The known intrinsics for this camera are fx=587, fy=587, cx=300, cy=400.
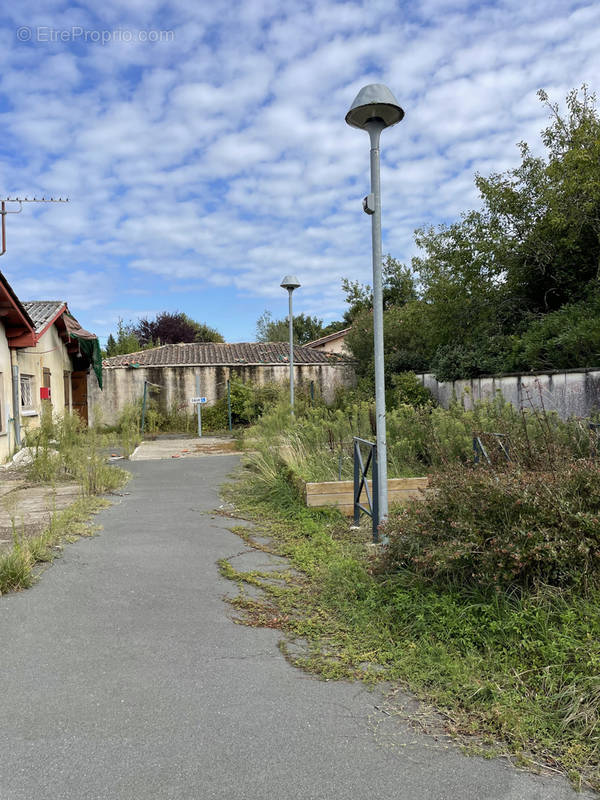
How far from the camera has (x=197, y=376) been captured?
2284 cm

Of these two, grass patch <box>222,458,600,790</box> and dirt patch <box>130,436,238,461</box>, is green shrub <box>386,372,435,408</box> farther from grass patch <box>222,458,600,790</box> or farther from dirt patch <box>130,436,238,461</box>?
grass patch <box>222,458,600,790</box>

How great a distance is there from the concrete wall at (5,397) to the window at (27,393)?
154cm

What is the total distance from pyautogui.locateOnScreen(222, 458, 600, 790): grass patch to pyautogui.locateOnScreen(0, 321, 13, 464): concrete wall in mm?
9553

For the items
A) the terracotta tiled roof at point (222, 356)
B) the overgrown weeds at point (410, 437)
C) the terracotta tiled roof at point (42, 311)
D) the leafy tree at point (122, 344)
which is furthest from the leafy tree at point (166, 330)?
the overgrown weeds at point (410, 437)

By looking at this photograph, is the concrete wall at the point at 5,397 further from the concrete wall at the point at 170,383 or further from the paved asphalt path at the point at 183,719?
the concrete wall at the point at 170,383

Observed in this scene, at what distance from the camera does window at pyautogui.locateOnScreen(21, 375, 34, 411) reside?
14.2 m

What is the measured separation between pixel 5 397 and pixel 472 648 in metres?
11.7

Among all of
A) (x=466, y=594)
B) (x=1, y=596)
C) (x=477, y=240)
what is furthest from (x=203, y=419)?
(x=466, y=594)

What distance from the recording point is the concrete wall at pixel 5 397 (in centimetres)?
1216

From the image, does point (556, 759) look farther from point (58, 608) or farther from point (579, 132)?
point (579, 132)

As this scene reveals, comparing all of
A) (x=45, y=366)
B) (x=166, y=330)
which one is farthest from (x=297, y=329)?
(x=45, y=366)

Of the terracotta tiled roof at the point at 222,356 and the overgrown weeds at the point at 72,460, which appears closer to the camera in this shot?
the overgrown weeds at the point at 72,460

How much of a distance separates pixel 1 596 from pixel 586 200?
1273 centimetres

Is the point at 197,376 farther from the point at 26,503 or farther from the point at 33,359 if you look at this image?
the point at 26,503
